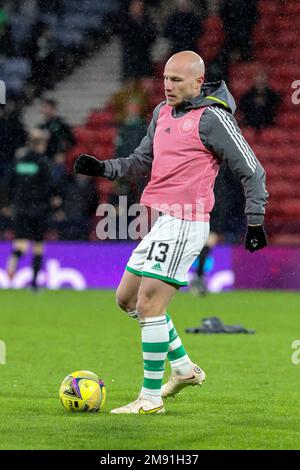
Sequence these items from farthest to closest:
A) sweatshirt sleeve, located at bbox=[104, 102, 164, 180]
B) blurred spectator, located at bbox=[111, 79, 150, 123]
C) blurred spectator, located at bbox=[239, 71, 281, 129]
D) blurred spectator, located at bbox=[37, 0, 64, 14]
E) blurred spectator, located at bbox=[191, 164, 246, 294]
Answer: blurred spectator, located at bbox=[37, 0, 64, 14], blurred spectator, located at bbox=[111, 79, 150, 123], blurred spectator, located at bbox=[239, 71, 281, 129], blurred spectator, located at bbox=[191, 164, 246, 294], sweatshirt sleeve, located at bbox=[104, 102, 164, 180]

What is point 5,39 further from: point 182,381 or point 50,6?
point 182,381

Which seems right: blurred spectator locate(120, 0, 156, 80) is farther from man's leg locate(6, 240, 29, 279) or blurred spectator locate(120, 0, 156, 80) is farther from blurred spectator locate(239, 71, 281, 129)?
man's leg locate(6, 240, 29, 279)

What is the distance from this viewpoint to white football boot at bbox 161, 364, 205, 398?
5781 millimetres

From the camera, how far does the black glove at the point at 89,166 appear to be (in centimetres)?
558

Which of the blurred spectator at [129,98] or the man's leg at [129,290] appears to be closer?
the man's leg at [129,290]

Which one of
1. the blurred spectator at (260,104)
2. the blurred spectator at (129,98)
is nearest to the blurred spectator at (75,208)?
the blurred spectator at (129,98)

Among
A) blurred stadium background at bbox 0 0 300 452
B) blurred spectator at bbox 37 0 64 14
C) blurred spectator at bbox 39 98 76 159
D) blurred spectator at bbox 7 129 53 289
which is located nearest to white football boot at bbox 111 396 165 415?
blurred stadium background at bbox 0 0 300 452

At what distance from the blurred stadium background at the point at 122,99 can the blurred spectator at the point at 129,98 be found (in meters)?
0.02

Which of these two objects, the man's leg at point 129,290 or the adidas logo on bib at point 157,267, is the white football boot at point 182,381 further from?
the adidas logo on bib at point 157,267

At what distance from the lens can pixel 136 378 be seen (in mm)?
6934

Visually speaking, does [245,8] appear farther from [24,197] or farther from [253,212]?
[253,212]

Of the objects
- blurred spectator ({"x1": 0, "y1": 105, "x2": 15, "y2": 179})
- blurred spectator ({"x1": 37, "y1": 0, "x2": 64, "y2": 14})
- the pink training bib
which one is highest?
blurred spectator ({"x1": 37, "y1": 0, "x2": 64, "y2": 14})

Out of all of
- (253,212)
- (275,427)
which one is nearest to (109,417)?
(275,427)

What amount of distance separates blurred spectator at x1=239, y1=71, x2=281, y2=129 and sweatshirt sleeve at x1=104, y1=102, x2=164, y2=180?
1020 cm
